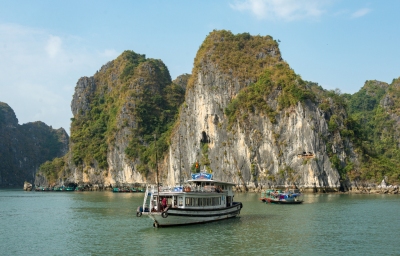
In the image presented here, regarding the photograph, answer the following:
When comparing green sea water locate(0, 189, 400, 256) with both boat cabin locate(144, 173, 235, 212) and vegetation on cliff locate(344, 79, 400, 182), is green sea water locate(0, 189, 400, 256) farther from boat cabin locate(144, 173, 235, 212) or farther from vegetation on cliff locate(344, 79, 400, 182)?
vegetation on cliff locate(344, 79, 400, 182)

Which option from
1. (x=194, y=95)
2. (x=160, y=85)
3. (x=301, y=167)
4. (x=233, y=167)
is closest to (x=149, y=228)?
(x=301, y=167)

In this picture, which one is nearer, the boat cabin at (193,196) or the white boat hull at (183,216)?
the white boat hull at (183,216)

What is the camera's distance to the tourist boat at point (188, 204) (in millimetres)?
27969

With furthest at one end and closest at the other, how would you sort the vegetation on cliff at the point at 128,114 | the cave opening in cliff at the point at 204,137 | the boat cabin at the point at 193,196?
the vegetation on cliff at the point at 128,114 → the cave opening in cliff at the point at 204,137 → the boat cabin at the point at 193,196

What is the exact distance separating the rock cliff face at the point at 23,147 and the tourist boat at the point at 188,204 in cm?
14692

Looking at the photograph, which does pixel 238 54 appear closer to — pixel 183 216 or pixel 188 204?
pixel 188 204

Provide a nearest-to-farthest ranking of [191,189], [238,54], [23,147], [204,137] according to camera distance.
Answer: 1. [191,189]
2. [204,137]
3. [238,54]
4. [23,147]

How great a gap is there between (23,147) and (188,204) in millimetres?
163154

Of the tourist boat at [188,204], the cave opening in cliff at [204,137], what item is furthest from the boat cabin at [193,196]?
the cave opening in cliff at [204,137]

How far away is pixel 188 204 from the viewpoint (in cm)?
2914

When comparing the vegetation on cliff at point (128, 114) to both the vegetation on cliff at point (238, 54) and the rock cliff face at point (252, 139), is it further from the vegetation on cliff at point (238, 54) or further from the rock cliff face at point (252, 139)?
the vegetation on cliff at point (238, 54)

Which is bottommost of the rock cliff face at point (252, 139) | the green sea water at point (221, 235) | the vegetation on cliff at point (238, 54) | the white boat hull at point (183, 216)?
the green sea water at point (221, 235)

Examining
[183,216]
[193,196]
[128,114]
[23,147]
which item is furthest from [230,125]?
[23,147]

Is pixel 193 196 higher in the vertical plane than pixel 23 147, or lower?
lower
